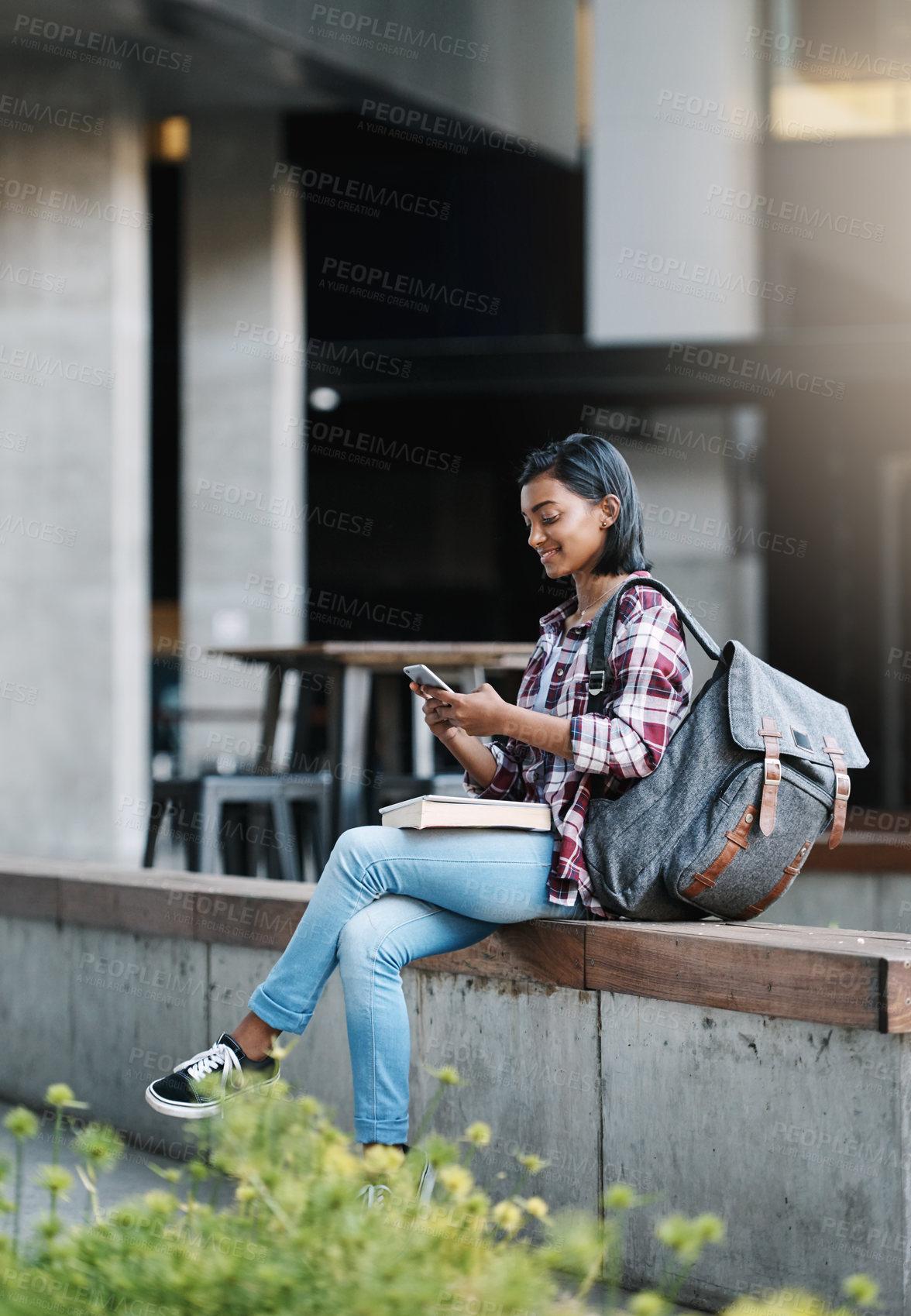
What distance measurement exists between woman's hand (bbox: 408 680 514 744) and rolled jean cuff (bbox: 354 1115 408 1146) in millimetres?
754

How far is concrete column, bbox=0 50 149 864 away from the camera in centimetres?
944

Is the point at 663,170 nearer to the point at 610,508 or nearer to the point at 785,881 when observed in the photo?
the point at 610,508

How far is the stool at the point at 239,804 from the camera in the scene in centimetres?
521

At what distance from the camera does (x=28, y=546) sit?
948cm
